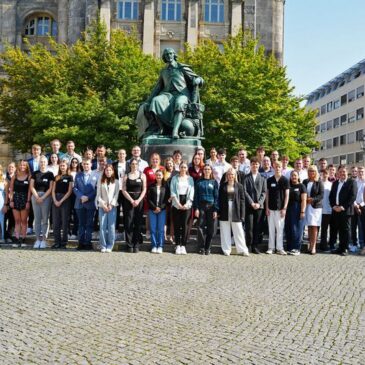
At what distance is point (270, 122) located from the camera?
3341 cm

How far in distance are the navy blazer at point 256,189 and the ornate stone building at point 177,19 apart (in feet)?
127

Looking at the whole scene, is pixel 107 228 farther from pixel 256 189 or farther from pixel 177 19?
pixel 177 19

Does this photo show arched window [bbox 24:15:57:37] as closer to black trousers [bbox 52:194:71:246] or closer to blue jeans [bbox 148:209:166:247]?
black trousers [bbox 52:194:71:246]

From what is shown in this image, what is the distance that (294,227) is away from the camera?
40.0ft

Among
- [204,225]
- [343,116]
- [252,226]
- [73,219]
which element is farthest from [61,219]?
[343,116]

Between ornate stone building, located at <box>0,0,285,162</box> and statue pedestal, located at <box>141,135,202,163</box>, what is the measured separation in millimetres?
36265

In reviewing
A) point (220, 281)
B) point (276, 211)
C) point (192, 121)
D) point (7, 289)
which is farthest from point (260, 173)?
point (7, 289)

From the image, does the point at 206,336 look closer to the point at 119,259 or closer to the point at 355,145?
the point at 119,259

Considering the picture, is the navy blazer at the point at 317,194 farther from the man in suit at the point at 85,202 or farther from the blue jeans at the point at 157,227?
the man in suit at the point at 85,202

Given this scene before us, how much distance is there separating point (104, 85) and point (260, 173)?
2435 centimetres

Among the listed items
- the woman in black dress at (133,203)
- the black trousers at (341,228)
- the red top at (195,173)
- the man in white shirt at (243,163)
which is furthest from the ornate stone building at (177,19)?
the woman in black dress at (133,203)

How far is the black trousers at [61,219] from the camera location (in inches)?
471

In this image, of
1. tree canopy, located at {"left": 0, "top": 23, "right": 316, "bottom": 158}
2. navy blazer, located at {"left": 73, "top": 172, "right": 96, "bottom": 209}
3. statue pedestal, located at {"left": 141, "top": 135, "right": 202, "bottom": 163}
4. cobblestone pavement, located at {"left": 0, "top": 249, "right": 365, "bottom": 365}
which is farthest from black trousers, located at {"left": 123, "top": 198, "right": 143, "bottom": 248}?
tree canopy, located at {"left": 0, "top": 23, "right": 316, "bottom": 158}

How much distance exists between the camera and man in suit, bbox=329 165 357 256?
1245 cm
